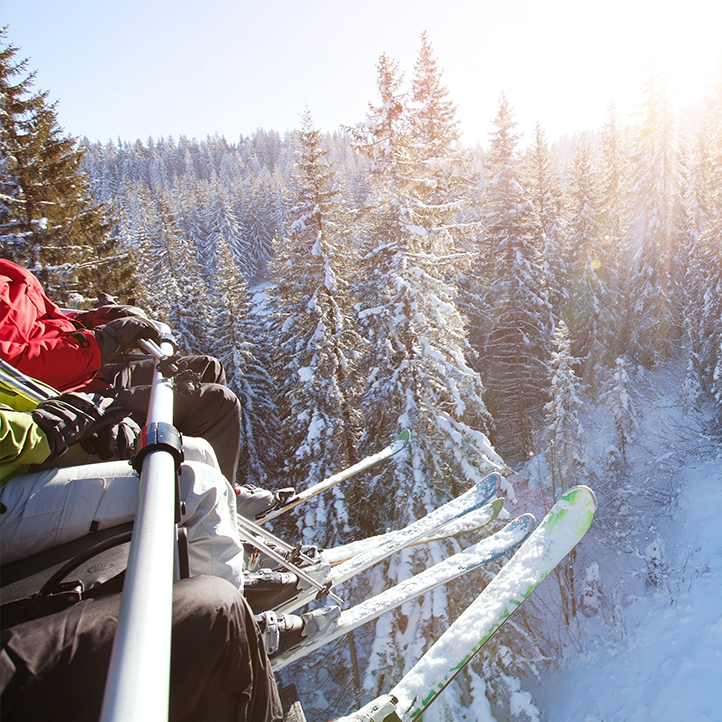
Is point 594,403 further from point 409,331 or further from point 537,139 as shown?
point 409,331

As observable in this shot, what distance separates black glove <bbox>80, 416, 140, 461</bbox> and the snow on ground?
9.21 meters

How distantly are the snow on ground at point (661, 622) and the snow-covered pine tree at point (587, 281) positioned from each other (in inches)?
222

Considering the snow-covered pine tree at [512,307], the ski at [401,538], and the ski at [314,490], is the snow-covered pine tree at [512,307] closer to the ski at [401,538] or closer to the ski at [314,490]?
the ski at [314,490]

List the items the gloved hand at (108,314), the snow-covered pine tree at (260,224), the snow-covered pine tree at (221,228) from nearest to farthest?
Result: the gloved hand at (108,314) → the snow-covered pine tree at (221,228) → the snow-covered pine tree at (260,224)

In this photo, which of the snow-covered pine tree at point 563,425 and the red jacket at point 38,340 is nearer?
the red jacket at point 38,340

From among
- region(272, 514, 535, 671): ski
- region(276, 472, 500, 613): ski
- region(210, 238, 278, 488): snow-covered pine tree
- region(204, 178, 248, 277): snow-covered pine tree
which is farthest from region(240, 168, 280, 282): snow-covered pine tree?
region(272, 514, 535, 671): ski

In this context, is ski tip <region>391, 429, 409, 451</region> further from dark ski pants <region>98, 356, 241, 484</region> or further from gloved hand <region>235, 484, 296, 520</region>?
dark ski pants <region>98, 356, 241, 484</region>

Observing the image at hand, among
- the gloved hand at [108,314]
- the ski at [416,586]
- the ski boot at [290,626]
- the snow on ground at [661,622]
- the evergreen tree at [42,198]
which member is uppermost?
the evergreen tree at [42,198]

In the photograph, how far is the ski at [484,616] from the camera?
3.04 meters

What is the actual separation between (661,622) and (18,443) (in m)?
13.6

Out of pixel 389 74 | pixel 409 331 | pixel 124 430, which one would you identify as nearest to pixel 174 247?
pixel 389 74

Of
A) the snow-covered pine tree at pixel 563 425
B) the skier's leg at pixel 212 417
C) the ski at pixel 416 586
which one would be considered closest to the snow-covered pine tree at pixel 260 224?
the snow-covered pine tree at pixel 563 425

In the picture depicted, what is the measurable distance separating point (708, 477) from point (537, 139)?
18968 mm

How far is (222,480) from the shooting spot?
2.35 metres
